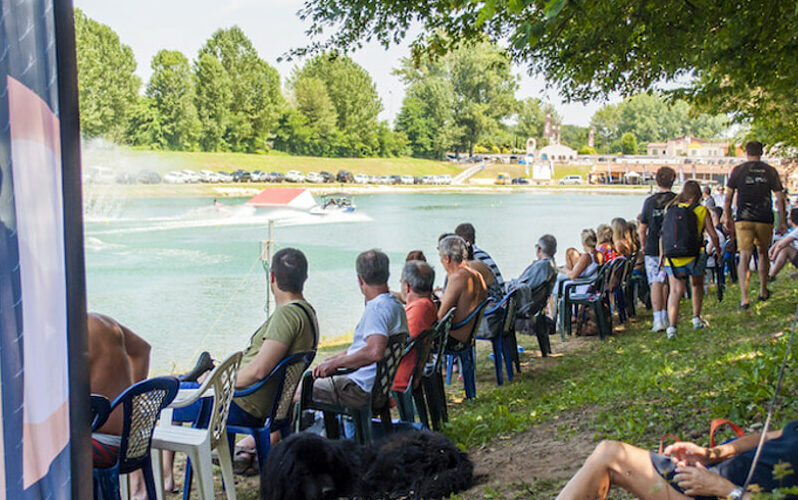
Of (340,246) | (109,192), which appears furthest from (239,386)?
(109,192)

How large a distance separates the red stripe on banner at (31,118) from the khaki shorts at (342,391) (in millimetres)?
2311

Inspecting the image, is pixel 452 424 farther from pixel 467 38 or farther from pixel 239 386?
pixel 467 38

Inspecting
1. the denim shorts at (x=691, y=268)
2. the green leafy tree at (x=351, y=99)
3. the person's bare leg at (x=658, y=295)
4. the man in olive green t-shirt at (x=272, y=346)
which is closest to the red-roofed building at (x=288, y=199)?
the green leafy tree at (x=351, y=99)

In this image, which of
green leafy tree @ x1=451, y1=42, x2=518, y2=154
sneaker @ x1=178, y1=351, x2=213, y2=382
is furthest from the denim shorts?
green leafy tree @ x1=451, y1=42, x2=518, y2=154

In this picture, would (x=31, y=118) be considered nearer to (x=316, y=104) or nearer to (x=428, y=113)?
(x=316, y=104)

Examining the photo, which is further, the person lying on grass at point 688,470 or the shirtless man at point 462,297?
the shirtless man at point 462,297

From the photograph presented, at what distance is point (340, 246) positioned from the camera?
35.3m

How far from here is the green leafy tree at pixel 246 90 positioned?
77.6 m

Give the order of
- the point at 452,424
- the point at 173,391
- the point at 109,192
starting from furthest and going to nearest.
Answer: the point at 109,192 → the point at 452,424 → the point at 173,391

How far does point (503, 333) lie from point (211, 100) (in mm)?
72850

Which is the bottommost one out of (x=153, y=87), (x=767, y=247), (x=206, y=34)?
(x=767, y=247)

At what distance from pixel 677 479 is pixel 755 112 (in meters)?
14.2

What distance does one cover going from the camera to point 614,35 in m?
6.94

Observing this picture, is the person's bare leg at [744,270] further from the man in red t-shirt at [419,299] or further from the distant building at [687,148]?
the distant building at [687,148]
